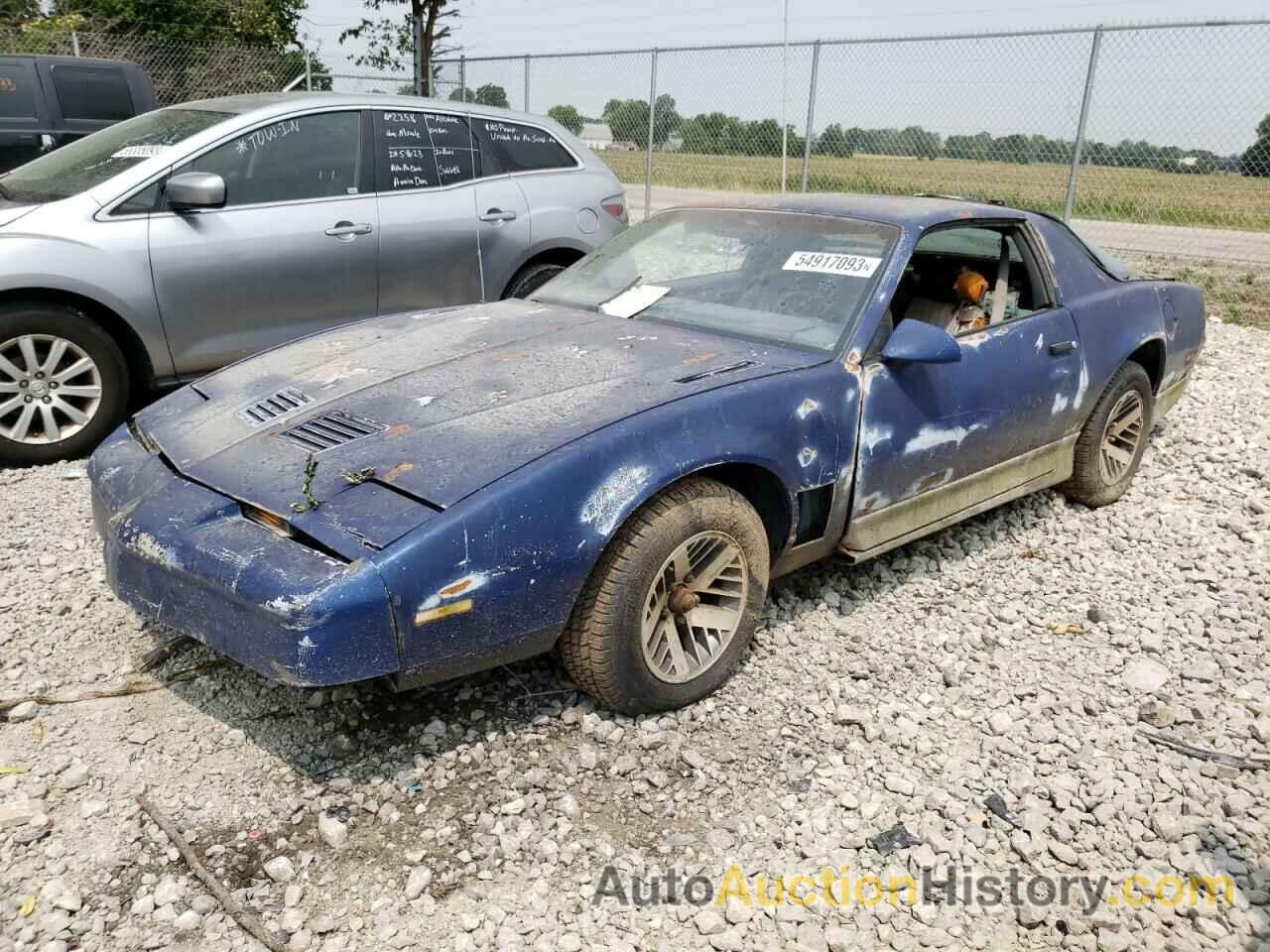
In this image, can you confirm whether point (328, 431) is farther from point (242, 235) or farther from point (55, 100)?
point (55, 100)

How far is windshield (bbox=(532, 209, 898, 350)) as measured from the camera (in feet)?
12.0

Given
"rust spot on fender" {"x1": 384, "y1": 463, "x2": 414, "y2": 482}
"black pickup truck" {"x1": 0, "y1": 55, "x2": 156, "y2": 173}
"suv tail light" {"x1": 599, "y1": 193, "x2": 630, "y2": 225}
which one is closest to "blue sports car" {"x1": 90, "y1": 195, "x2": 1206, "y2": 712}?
"rust spot on fender" {"x1": 384, "y1": 463, "x2": 414, "y2": 482}

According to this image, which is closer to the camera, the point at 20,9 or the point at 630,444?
the point at 630,444

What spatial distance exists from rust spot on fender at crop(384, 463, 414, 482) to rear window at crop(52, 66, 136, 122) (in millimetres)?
8437

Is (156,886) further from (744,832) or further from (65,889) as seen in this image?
(744,832)

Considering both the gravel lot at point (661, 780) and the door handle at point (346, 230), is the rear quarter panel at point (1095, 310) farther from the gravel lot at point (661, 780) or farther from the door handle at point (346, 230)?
the door handle at point (346, 230)

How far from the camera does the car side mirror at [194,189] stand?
489 cm

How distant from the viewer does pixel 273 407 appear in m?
3.29

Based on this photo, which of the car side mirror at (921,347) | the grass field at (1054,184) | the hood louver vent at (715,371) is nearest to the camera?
the hood louver vent at (715,371)

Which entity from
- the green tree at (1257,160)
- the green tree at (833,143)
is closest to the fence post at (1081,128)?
the green tree at (1257,160)

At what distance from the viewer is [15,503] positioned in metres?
4.37

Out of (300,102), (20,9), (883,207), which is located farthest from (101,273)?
(20,9)

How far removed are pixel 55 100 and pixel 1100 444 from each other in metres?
9.01

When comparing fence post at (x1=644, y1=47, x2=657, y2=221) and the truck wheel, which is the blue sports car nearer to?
the truck wheel
